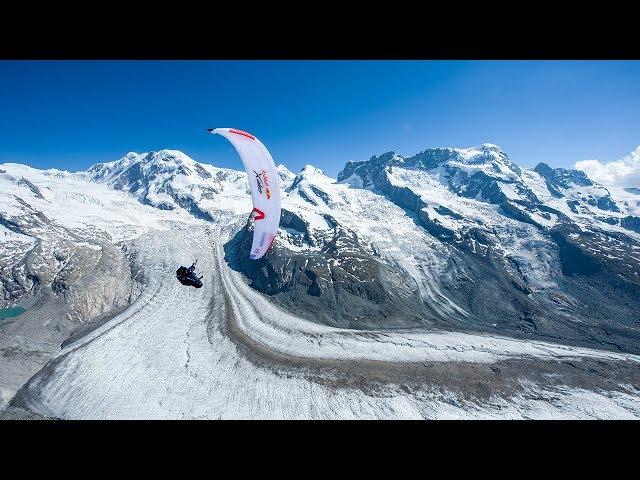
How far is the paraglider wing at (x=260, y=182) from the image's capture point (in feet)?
72.0

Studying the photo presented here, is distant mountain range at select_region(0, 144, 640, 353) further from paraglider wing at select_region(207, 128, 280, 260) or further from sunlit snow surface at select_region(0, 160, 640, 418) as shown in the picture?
paraglider wing at select_region(207, 128, 280, 260)

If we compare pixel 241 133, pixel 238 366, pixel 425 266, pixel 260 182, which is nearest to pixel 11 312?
pixel 238 366

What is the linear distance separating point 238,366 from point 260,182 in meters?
43.9

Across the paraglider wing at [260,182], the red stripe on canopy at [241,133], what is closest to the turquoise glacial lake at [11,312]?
the paraglider wing at [260,182]

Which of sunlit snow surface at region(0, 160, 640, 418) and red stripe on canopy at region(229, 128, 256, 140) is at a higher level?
red stripe on canopy at region(229, 128, 256, 140)

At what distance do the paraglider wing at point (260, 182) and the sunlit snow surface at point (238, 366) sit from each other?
109 feet

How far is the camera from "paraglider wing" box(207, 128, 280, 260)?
72.0 feet

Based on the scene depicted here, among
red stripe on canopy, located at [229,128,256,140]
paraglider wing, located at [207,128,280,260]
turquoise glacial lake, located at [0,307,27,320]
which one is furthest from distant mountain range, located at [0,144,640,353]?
red stripe on canopy, located at [229,128,256,140]

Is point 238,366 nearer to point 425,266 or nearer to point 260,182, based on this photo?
point 260,182

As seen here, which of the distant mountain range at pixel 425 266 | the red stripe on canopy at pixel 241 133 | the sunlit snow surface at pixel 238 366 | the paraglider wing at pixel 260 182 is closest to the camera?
the red stripe on canopy at pixel 241 133

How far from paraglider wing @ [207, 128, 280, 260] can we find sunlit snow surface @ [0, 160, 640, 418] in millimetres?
33337

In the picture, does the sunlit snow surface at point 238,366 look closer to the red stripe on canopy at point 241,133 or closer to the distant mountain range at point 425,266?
the distant mountain range at point 425,266
